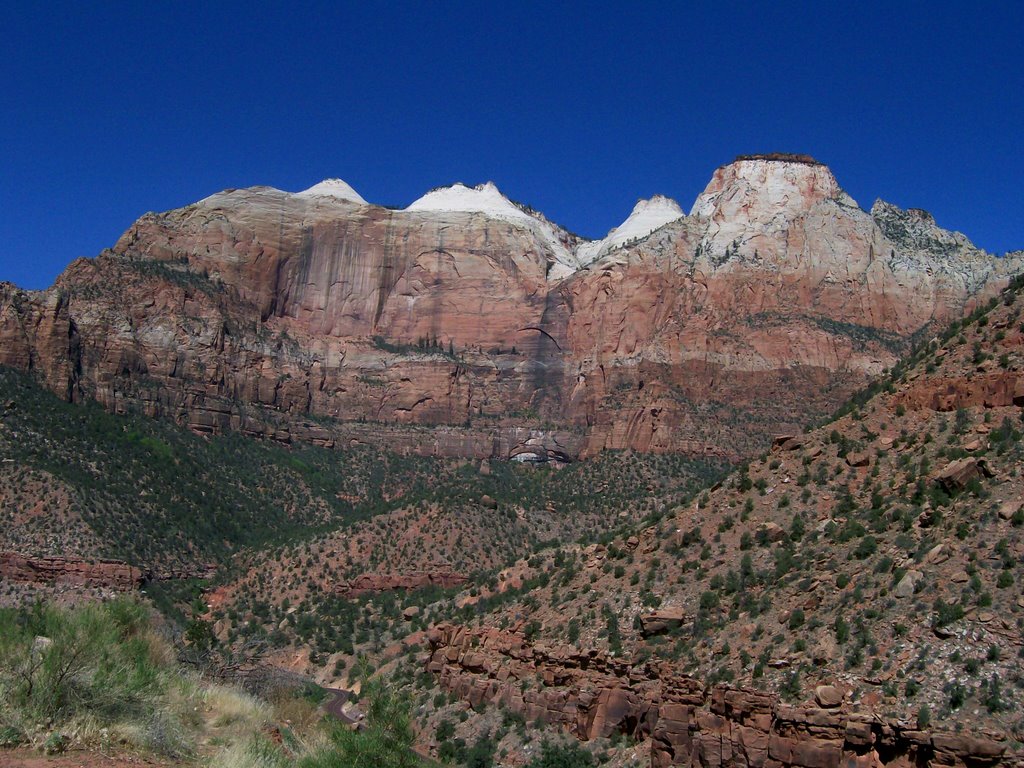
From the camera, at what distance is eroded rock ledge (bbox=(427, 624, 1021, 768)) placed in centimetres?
2633

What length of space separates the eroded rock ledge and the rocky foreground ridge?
78.3 meters

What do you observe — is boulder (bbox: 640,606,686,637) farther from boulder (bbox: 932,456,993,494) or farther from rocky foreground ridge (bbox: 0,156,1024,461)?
rocky foreground ridge (bbox: 0,156,1024,461)

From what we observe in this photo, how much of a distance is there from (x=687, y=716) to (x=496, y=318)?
128 m

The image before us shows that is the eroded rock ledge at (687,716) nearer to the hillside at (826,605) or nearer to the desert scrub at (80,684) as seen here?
the hillside at (826,605)

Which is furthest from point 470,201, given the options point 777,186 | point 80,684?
point 80,684

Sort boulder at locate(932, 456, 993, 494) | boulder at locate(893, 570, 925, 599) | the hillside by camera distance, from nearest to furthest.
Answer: the hillside → boulder at locate(893, 570, 925, 599) → boulder at locate(932, 456, 993, 494)

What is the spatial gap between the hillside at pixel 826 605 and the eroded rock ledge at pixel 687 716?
0.19 feet

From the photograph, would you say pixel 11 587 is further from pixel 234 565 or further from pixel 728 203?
pixel 728 203

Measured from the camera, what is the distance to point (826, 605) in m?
32.7

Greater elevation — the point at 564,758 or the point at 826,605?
the point at 826,605

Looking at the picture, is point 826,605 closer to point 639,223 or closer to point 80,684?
point 80,684

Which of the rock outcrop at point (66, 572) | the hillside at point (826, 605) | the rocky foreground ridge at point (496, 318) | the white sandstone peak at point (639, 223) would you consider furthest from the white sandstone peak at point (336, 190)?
the hillside at point (826, 605)

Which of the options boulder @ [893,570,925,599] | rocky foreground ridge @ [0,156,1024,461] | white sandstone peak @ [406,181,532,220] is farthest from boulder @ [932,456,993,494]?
white sandstone peak @ [406,181,532,220]

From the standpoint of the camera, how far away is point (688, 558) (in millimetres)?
40844
